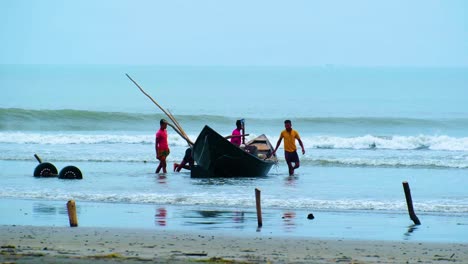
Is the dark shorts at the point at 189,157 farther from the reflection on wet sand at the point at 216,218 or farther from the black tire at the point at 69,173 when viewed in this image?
the reflection on wet sand at the point at 216,218

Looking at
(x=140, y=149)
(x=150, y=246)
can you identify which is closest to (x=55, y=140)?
(x=140, y=149)

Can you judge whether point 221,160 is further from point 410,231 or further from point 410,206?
point 410,231

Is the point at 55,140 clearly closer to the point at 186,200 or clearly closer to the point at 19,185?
the point at 19,185

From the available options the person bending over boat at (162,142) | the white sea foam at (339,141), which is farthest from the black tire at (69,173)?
the white sea foam at (339,141)

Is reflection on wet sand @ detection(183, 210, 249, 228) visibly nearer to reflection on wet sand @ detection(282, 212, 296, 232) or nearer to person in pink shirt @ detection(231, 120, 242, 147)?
reflection on wet sand @ detection(282, 212, 296, 232)

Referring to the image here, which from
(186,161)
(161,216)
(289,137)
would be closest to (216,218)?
(161,216)

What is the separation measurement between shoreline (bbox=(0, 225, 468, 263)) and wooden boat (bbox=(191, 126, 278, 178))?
7.81 m

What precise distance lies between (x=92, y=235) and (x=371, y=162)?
14.7m

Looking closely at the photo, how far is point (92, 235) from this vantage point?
13.0 m

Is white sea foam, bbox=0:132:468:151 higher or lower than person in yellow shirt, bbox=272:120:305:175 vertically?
higher

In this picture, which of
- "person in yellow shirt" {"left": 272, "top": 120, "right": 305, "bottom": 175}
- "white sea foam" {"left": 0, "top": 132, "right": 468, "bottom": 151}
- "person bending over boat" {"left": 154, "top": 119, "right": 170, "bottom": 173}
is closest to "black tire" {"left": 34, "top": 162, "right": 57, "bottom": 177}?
"person bending over boat" {"left": 154, "top": 119, "right": 170, "bottom": 173}

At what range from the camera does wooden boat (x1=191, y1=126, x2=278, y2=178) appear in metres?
21.3

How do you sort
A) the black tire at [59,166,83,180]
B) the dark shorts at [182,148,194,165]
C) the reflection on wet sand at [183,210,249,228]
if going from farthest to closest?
the dark shorts at [182,148,194,165] → the black tire at [59,166,83,180] → the reflection on wet sand at [183,210,249,228]

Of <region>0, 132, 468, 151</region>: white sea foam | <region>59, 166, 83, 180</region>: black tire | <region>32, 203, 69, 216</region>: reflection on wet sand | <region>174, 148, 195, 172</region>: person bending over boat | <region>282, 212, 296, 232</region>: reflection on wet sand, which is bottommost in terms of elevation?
<region>282, 212, 296, 232</region>: reflection on wet sand
